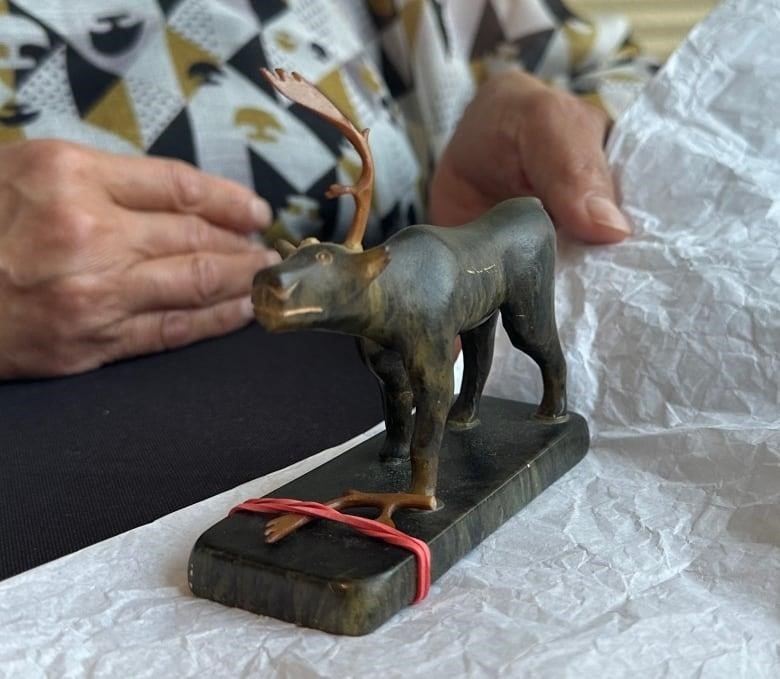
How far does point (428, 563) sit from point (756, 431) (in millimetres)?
253

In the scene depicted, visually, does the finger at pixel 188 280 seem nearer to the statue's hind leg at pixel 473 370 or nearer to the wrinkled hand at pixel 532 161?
the wrinkled hand at pixel 532 161

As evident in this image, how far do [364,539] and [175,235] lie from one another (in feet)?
1.71

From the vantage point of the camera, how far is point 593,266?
76 cm

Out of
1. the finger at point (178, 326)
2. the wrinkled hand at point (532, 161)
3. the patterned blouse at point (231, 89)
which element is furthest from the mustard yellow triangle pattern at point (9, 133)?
the wrinkled hand at point (532, 161)

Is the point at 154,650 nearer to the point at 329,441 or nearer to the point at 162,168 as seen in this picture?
the point at 329,441

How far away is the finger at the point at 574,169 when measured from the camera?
77cm

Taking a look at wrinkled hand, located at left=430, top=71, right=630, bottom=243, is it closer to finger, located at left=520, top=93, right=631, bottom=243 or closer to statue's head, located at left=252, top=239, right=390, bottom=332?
finger, located at left=520, top=93, right=631, bottom=243

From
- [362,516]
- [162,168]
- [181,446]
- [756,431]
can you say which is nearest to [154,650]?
[362,516]

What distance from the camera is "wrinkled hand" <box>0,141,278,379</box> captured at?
33.0 inches

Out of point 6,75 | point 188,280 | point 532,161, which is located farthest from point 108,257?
point 532,161

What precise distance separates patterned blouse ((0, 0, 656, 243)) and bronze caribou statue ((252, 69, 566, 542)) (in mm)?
338

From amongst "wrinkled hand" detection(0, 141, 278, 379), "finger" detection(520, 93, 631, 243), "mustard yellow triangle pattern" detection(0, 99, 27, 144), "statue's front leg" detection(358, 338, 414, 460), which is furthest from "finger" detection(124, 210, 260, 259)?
"statue's front leg" detection(358, 338, 414, 460)

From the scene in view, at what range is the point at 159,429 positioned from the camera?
28.4 inches

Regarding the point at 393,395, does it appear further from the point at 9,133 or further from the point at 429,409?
the point at 9,133
